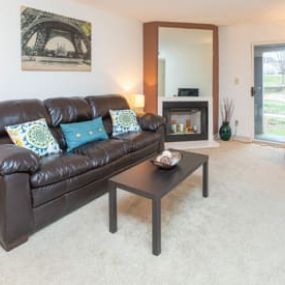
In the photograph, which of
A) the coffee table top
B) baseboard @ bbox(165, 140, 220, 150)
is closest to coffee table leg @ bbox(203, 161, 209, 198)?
the coffee table top

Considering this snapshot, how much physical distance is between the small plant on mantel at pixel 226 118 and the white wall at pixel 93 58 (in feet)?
5.67

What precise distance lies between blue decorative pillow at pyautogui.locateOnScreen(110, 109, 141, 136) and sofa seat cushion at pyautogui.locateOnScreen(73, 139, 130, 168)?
59 cm

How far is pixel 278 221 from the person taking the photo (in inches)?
94.5

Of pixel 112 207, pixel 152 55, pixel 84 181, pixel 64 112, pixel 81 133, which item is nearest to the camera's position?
pixel 112 207

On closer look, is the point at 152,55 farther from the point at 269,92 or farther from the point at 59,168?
the point at 59,168

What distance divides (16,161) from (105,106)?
2045mm

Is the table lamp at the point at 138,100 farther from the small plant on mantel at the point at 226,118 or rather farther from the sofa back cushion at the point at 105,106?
the small plant on mantel at the point at 226,118

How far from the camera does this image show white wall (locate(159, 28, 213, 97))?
5082 millimetres

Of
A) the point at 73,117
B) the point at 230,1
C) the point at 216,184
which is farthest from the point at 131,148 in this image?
the point at 230,1

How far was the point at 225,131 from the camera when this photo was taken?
18.1 feet

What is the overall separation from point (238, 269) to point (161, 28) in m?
4.23

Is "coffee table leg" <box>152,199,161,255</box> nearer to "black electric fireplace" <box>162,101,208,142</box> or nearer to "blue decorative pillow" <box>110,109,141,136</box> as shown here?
"blue decorative pillow" <box>110,109,141,136</box>

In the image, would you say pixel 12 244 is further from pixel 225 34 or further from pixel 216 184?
pixel 225 34

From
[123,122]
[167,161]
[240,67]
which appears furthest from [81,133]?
[240,67]
